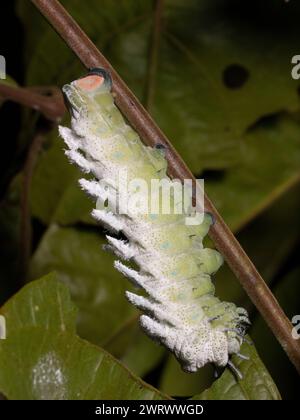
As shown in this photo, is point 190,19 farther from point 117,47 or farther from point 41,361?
point 41,361

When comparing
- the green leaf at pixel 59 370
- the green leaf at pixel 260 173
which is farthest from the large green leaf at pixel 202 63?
the green leaf at pixel 59 370

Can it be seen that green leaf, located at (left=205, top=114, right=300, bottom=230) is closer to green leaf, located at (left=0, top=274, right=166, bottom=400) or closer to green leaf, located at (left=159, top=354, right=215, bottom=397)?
green leaf, located at (left=159, top=354, right=215, bottom=397)

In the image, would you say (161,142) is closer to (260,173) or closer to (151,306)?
(151,306)

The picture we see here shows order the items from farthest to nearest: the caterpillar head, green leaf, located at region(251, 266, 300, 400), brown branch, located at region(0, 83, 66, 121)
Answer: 1. green leaf, located at region(251, 266, 300, 400)
2. brown branch, located at region(0, 83, 66, 121)
3. the caterpillar head

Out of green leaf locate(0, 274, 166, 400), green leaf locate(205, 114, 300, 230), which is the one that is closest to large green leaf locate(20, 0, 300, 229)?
green leaf locate(205, 114, 300, 230)

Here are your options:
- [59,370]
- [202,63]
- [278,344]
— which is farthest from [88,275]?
[59,370]

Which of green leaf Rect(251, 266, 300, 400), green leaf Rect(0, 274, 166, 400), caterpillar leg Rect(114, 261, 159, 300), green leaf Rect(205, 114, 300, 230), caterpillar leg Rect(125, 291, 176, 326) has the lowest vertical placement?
green leaf Rect(251, 266, 300, 400)

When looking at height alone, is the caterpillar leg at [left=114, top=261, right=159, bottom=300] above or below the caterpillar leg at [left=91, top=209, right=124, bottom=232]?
below

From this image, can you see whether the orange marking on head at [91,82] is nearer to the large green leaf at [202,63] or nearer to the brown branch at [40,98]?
the brown branch at [40,98]
